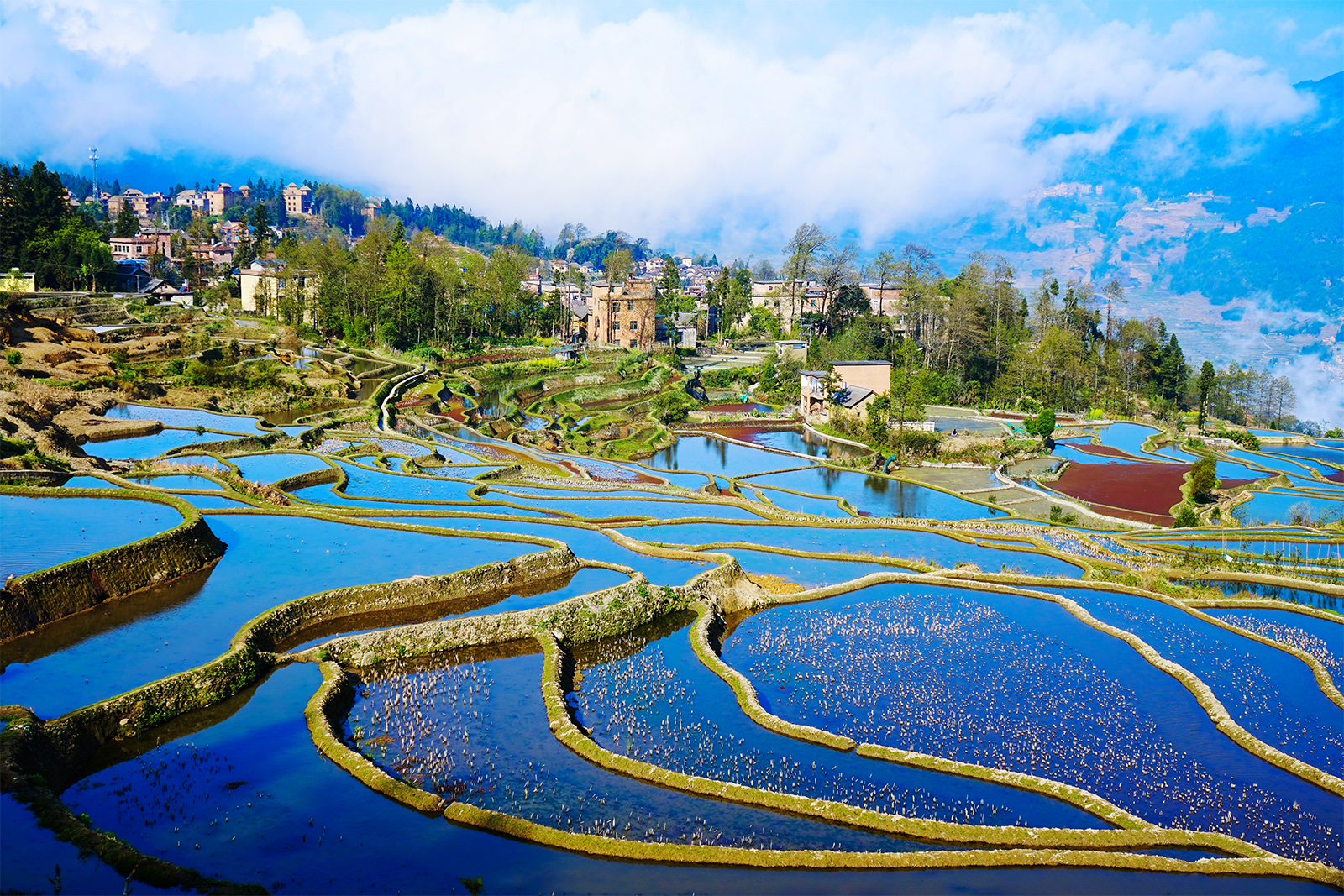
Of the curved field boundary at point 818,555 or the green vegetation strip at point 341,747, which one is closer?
the green vegetation strip at point 341,747

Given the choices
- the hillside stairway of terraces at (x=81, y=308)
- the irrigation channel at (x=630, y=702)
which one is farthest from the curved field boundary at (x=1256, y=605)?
the hillside stairway of terraces at (x=81, y=308)

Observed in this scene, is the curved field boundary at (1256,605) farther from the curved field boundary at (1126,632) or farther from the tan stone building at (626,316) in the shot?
the tan stone building at (626,316)

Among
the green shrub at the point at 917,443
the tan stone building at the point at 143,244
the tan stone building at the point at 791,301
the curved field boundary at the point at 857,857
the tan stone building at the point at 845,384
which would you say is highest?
the tan stone building at the point at 143,244

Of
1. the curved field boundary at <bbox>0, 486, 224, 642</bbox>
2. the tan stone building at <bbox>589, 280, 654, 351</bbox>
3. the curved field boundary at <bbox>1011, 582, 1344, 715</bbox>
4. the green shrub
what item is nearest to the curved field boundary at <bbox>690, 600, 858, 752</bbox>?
the curved field boundary at <bbox>1011, 582, 1344, 715</bbox>

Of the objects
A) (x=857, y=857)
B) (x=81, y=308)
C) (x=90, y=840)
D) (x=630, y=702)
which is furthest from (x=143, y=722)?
(x=81, y=308)

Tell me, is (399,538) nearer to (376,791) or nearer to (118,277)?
(376,791)

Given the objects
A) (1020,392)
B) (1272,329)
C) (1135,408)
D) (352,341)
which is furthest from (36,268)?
(1272,329)
